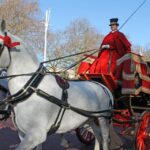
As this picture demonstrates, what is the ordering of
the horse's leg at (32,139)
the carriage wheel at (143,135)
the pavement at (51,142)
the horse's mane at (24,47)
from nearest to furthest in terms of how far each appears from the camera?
the horse's leg at (32,139)
the horse's mane at (24,47)
the carriage wheel at (143,135)
the pavement at (51,142)

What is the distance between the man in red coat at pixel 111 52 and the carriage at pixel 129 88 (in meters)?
0.12

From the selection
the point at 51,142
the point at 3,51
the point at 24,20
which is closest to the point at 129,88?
the point at 51,142

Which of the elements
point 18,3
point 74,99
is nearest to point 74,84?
point 74,99

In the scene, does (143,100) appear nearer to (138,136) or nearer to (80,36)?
(138,136)

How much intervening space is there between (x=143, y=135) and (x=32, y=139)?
2324 millimetres

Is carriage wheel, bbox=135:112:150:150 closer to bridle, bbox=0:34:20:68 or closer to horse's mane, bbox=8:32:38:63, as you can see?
horse's mane, bbox=8:32:38:63

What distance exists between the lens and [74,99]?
5.72 metres

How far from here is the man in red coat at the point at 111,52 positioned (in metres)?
7.56

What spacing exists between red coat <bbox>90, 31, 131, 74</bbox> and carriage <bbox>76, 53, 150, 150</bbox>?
119mm

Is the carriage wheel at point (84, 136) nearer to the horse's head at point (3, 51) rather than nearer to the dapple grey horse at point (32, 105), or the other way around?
the dapple grey horse at point (32, 105)

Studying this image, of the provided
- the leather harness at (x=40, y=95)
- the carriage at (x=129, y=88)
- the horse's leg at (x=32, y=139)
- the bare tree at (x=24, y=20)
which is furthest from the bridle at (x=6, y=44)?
the bare tree at (x=24, y=20)

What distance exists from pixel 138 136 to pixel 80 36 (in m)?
39.2

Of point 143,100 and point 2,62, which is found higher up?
point 2,62

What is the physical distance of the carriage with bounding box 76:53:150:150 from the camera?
6805 millimetres
